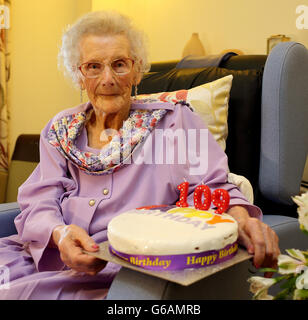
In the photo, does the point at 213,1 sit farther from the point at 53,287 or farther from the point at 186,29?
the point at 53,287

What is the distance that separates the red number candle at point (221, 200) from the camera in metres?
0.86

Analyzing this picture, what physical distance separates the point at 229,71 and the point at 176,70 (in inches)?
9.8

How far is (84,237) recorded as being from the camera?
849 millimetres

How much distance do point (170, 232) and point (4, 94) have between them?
2307 millimetres

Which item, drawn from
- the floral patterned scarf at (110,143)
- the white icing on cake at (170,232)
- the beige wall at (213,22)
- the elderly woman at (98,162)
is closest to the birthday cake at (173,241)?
the white icing on cake at (170,232)

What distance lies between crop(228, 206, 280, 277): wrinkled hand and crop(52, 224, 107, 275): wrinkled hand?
300mm

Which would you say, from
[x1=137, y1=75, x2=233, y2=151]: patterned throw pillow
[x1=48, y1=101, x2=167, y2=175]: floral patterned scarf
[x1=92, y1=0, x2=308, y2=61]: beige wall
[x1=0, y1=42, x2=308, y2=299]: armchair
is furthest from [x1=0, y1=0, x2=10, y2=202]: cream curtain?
[x1=137, y1=75, x2=233, y2=151]: patterned throw pillow

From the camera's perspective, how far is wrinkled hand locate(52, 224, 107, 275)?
81 cm

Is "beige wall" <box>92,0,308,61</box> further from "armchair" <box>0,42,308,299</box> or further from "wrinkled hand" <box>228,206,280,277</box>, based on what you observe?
"wrinkled hand" <box>228,206,280,277</box>

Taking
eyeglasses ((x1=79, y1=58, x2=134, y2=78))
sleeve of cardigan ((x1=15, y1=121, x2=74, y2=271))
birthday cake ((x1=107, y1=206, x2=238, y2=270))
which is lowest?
sleeve of cardigan ((x1=15, y1=121, x2=74, y2=271))

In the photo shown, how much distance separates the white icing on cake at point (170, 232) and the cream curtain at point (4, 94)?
2102 millimetres

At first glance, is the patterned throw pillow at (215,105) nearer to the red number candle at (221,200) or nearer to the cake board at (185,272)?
the red number candle at (221,200)

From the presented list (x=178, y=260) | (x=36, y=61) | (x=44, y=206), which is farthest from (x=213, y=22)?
(x=178, y=260)
